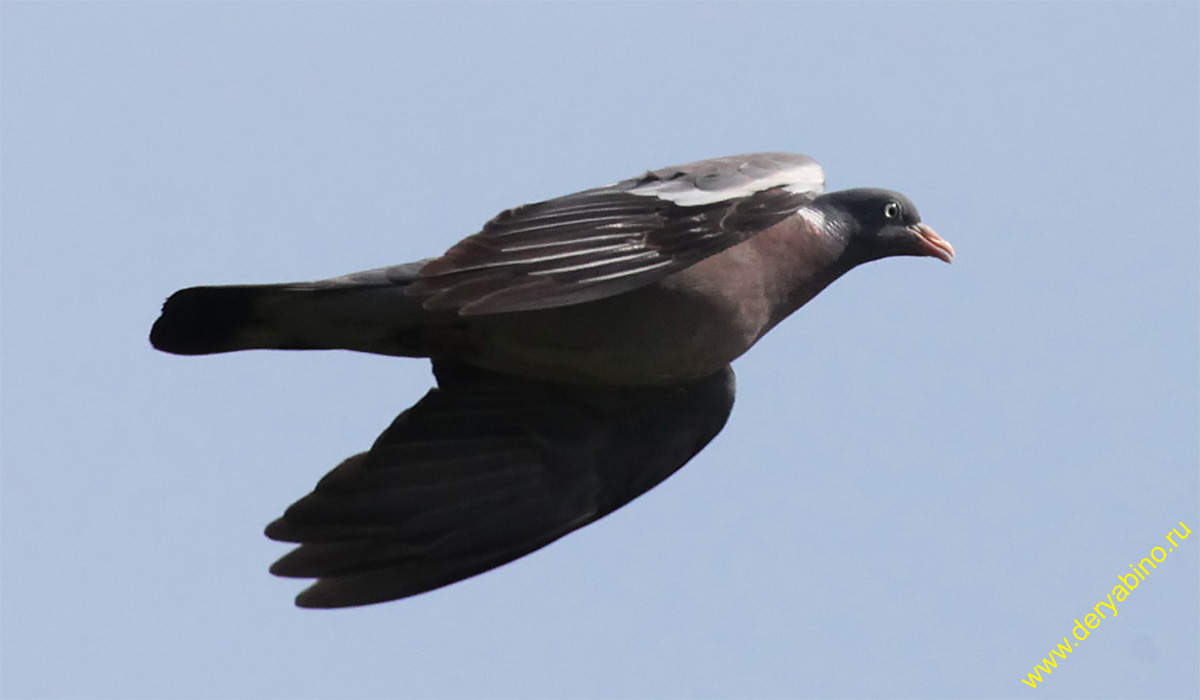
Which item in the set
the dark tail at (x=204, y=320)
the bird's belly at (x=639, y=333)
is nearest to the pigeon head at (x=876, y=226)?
the bird's belly at (x=639, y=333)

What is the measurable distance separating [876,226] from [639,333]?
997mm

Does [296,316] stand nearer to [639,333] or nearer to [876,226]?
[639,333]

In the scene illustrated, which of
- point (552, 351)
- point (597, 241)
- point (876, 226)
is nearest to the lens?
point (597, 241)

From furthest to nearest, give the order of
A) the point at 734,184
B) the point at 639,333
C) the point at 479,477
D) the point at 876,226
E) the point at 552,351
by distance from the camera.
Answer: the point at 876,226
the point at 479,477
the point at 552,351
the point at 639,333
the point at 734,184

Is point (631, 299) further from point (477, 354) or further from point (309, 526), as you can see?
point (309, 526)

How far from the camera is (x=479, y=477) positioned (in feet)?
17.4

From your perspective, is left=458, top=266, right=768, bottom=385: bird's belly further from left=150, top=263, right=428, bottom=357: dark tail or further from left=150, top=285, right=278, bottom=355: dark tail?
left=150, top=285, right=278, bottom=355: dark tail

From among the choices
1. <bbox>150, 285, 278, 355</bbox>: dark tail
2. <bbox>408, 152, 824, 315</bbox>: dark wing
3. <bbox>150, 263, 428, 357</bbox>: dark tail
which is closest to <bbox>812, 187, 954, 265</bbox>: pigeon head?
<bbox>408, 152, 824, 315</bbox>: dark wing

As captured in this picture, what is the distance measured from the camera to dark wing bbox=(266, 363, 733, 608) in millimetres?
5105

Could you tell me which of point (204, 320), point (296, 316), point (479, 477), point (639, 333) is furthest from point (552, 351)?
point (204, 320)

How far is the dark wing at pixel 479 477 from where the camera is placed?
5.11 m

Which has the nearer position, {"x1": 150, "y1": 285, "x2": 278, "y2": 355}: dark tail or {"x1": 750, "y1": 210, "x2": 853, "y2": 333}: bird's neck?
{"x1": 150, "y1": 285, "x2": 278, "y2": 355}: dark tail

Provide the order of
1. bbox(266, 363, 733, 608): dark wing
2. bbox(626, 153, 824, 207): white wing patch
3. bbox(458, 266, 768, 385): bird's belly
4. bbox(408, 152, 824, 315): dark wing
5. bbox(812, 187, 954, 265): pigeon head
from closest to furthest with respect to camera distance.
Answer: bbox(408, 152, 824, 315): dark wing
bbox(626, 153, 824, 207): white wing patch
bbox(458, 266, 768, 385): bird's belly
bbox(266, 363, 733, 608): dark wing
bbox(812, 187, 954, 265): pigeon head

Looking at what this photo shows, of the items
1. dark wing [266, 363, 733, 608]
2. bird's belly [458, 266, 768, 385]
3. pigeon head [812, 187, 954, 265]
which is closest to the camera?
bird's belly [458, 266, 768, 385]
